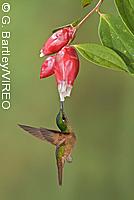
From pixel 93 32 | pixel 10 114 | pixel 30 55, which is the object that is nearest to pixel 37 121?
pixel 10 114

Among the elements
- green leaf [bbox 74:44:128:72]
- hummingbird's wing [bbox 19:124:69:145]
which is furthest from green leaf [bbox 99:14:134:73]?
hummingbird's wing [bbox 19:124:69:145]

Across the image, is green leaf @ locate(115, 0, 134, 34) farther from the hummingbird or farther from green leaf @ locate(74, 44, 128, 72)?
the hummingbird

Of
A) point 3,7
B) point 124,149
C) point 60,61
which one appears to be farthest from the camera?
point 124,149

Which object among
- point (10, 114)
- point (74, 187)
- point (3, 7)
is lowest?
point (74, 187)

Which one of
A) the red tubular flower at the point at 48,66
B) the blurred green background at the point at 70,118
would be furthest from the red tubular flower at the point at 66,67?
the blurred green background at the point at 70,118

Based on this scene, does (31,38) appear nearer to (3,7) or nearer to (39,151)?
(3,7)

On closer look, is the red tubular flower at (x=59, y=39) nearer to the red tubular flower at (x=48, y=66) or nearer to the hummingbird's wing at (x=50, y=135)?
the red tubular flower at (x=48, y=66)

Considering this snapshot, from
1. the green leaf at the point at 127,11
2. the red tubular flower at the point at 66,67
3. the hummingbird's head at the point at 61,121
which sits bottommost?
the hummingbird's head at the point at 61,121
